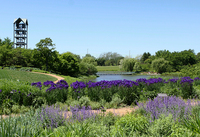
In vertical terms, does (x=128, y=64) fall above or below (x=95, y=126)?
above

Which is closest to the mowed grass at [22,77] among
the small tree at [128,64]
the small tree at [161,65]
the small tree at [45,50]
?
the small tree at [45,50]

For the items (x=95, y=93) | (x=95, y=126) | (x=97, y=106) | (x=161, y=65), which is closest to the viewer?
(x=95, y=126)

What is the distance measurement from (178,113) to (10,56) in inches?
1398

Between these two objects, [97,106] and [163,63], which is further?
[163,63]

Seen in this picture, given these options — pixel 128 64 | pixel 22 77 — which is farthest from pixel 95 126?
pixel 128 64

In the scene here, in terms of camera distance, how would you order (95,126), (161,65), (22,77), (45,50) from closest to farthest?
(95,126) → (22,77) → (45,50) → (161,65)

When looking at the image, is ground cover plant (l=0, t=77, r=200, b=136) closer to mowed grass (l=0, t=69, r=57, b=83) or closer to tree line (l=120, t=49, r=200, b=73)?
mowed grass (l=0, t=69, r=57, b=83)

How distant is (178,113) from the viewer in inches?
131

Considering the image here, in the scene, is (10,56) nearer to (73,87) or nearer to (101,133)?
(73,87)

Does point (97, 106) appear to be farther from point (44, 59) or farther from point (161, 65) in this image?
point (161, 65)

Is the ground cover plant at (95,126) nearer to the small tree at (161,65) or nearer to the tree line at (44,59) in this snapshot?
the tree line at (44,59)

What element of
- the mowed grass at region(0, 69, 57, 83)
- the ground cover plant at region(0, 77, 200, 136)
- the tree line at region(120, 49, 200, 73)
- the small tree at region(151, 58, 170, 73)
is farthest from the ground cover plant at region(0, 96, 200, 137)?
the tree line at region(120, 49, 200, 73)

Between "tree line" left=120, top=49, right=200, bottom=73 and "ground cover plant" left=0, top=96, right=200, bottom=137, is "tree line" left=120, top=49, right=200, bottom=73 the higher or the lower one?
the higher one

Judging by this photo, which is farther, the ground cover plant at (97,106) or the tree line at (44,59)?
the tree line at (44,59)
